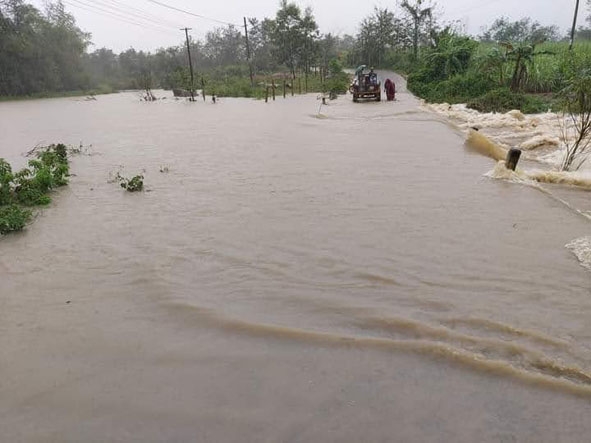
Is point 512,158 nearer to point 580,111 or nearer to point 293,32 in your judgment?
point 580,111

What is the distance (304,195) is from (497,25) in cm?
6641

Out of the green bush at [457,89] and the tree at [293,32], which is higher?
the tree at [293,32]

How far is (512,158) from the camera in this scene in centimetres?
816

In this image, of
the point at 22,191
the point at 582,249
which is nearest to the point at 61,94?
the point at 22,191

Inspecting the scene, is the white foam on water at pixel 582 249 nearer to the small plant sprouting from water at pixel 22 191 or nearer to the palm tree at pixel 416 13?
the small plant sprouting from water at pixel 22 191

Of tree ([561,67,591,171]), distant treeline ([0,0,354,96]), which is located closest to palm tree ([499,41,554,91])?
tree ([561,67,591,171])

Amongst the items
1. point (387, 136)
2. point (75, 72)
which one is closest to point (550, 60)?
point (387, 136)

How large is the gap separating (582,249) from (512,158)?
3.45 metres

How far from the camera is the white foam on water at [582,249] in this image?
15.7ft

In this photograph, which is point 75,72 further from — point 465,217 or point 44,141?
point 465,217

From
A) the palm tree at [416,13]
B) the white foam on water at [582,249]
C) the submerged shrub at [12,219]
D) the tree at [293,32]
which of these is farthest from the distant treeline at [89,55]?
the white foam on water at [582,249]

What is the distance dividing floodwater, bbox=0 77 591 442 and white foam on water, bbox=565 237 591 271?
1.3 inches

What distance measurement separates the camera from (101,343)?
12.1 ft

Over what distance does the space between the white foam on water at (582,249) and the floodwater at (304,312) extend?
34 millimetres
